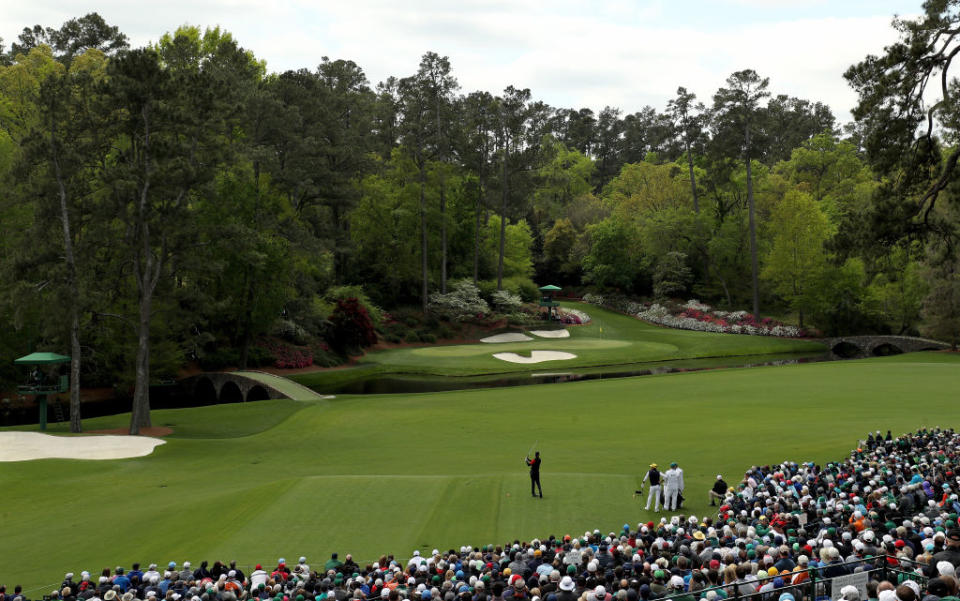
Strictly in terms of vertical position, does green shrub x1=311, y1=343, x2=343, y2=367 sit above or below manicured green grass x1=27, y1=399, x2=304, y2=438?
above

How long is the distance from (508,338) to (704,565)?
6105 centimetres

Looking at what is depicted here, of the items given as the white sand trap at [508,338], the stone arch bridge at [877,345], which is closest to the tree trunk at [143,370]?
the white sand trap at [508,338]

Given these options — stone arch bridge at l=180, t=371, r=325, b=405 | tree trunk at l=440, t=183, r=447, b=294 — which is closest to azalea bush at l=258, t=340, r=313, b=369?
stone arch bridge at l=180, t=371, r=325, b=405

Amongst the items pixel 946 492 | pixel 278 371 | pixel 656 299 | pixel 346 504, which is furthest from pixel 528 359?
pixel 946 492

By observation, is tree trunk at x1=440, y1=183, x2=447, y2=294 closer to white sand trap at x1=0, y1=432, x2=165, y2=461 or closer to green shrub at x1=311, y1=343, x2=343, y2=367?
green shrub at x1=311, y1=343, x2=343, y2=367

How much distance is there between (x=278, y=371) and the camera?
5619 centimetres

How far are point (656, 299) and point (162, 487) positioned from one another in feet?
228

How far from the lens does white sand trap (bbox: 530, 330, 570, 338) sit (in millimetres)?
73000

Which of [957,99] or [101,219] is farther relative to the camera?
[101,219]

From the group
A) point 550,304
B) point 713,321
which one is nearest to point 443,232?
point 550,304

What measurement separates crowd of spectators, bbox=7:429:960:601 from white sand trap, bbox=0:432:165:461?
584 inches

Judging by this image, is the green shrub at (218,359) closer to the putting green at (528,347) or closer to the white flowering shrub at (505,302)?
the putting green at (528,347)

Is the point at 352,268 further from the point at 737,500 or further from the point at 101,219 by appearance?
the point at 737,500

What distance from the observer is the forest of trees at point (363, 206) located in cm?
3238
